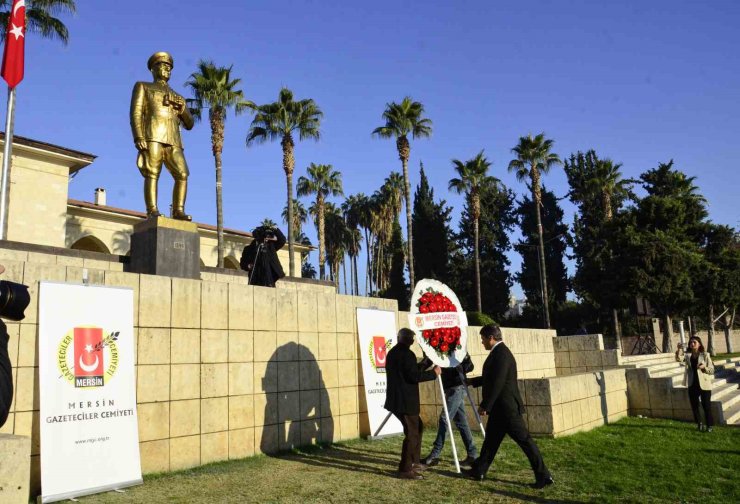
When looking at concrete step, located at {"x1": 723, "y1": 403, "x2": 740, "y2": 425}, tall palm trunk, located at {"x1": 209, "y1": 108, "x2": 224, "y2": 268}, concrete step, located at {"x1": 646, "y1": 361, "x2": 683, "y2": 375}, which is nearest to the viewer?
concrete step, located at {"x1": 723, "y1": 403, "x2": 740, "y2": 425}

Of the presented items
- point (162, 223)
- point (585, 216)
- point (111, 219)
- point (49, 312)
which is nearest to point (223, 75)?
point (111, 219)

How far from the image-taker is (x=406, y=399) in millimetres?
7043

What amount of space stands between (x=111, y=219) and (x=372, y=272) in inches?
1513

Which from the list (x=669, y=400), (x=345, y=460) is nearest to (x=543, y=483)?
(x=345, y=460)

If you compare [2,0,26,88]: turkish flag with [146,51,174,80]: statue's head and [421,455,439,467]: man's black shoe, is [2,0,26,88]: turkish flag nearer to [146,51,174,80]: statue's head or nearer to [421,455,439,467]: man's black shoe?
[146,51,174,80]: statue's head

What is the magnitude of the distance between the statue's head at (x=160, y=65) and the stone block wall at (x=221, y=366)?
385 cm

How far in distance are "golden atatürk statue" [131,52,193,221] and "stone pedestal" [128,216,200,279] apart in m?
0.38

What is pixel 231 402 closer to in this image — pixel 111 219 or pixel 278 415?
pixel 278 415

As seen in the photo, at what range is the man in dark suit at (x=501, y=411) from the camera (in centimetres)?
642

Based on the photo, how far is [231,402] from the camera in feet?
27.7

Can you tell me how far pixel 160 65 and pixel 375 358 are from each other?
22.7ft

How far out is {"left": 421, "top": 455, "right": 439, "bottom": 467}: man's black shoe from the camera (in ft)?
25.0

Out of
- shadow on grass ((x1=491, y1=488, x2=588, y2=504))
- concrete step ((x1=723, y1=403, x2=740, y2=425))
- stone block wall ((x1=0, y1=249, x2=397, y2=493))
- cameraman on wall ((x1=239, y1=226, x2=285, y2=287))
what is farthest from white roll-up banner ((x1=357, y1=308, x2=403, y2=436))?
concrete step ((x1=723, y1=403, x2=740, y2=425))

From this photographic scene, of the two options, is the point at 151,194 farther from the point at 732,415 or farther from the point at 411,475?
the point at 732,415
